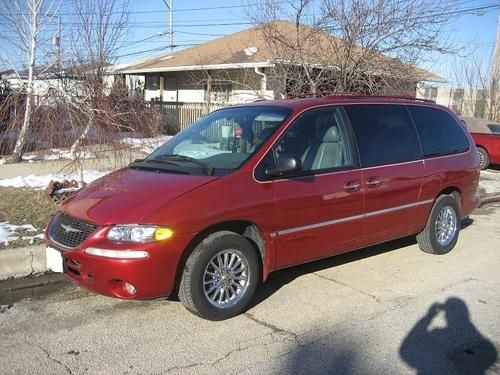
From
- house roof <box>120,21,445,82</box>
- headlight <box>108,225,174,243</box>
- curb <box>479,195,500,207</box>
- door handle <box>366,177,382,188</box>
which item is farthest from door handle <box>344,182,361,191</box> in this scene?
house roof <box>120,21,445,82</box>

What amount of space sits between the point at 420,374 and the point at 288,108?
2.58m

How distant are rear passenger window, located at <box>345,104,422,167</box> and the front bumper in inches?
88.2

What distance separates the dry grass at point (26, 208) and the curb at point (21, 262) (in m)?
0.26

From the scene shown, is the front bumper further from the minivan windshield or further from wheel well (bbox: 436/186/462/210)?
wheel well (bbox: 436/186/462/210)

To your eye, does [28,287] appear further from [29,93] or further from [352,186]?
[29,93]

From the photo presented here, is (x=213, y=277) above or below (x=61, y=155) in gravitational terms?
below

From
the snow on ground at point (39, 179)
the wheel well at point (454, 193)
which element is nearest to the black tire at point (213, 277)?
the wheel well at point (454, 193)

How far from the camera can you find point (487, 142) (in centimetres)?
1612

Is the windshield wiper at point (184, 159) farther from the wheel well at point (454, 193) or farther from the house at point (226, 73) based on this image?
the house at point (226, 73)

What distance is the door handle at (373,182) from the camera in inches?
215

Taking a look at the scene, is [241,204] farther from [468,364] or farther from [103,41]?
[103,41]

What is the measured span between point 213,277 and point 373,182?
1.97 meters

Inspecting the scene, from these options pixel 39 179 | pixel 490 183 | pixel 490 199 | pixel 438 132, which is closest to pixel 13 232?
pixel 39 179

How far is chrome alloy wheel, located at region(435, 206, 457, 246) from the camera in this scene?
261 inches
